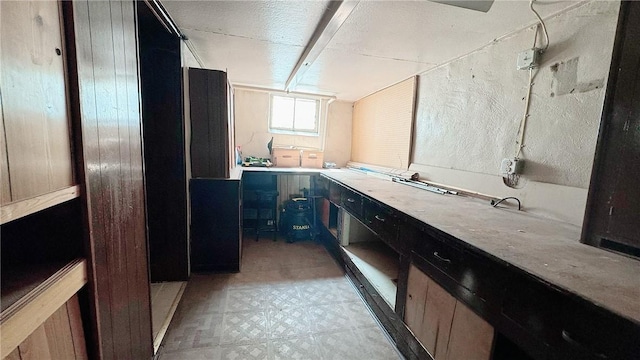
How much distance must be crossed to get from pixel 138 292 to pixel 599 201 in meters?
2.15

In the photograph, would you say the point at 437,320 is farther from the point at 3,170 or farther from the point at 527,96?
the point at 3,170

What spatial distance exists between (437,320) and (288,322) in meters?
1.07

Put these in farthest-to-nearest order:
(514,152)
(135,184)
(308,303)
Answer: (308,303) < (514,152) < (135,184)

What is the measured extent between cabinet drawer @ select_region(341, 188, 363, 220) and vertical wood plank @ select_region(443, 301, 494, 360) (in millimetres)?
1108

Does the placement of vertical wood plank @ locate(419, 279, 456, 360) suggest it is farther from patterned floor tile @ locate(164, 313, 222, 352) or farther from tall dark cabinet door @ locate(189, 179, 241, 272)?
tall dark cabinet door @ locate(189, 179, 241, 272)

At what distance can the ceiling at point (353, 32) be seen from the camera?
1.40 metres

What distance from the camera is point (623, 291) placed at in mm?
685

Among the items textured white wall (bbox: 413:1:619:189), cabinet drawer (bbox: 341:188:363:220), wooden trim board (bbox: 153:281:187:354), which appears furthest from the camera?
cabinet drawer (bbox: 341:188:363:220)

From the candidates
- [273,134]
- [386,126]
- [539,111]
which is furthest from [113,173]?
[273,134]

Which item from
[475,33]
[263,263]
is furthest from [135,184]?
[475,33]

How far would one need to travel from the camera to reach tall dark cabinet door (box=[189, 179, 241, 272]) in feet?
7.46

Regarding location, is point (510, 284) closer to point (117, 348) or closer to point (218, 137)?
point (117, 348)

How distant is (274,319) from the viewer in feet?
5.93

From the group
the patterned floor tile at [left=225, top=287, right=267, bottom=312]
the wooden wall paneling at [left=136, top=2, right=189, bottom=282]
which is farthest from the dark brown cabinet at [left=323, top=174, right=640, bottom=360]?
the wooden wall paneling at [left=136, top=2, right=189, bottom=282]
